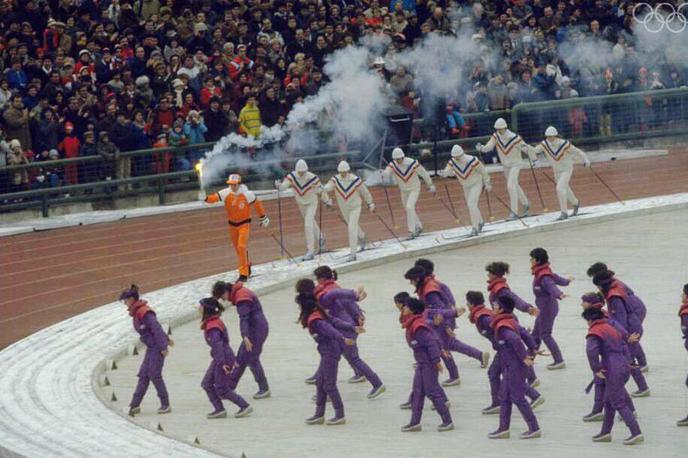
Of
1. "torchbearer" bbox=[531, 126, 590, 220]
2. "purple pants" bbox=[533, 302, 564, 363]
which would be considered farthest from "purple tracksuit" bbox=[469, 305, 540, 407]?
"torchbearer" bbox=[531, 126, 590, 220]

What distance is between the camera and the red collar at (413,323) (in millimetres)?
18250

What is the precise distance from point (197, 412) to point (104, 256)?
1082cm

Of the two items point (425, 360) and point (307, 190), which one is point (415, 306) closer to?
point (425, 360)

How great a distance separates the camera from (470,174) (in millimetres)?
30156

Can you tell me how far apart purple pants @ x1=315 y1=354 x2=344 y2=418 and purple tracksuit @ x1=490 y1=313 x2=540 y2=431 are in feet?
6.04

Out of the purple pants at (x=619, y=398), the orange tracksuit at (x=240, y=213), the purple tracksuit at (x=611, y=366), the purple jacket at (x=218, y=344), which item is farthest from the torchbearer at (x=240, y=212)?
the purple pants at (x=619, y=398)

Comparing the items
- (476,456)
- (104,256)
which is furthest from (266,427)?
(104,256)

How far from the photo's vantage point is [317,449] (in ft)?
58.9

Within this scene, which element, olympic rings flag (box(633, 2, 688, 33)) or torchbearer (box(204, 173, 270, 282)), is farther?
olympic rings flag (box(633, 2, 688, 33))

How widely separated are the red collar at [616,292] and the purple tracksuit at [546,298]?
129 centimetres

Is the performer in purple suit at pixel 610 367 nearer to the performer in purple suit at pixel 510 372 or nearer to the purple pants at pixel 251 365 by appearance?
the performer in purple suit at pixel 510 372

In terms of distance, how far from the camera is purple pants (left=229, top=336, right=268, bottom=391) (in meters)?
20.1

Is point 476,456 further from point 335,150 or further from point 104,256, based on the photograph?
point 335,150

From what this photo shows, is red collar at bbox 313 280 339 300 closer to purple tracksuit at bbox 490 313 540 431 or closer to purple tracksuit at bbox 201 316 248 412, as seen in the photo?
purple tracksuit at bbox 201 316 248 412
